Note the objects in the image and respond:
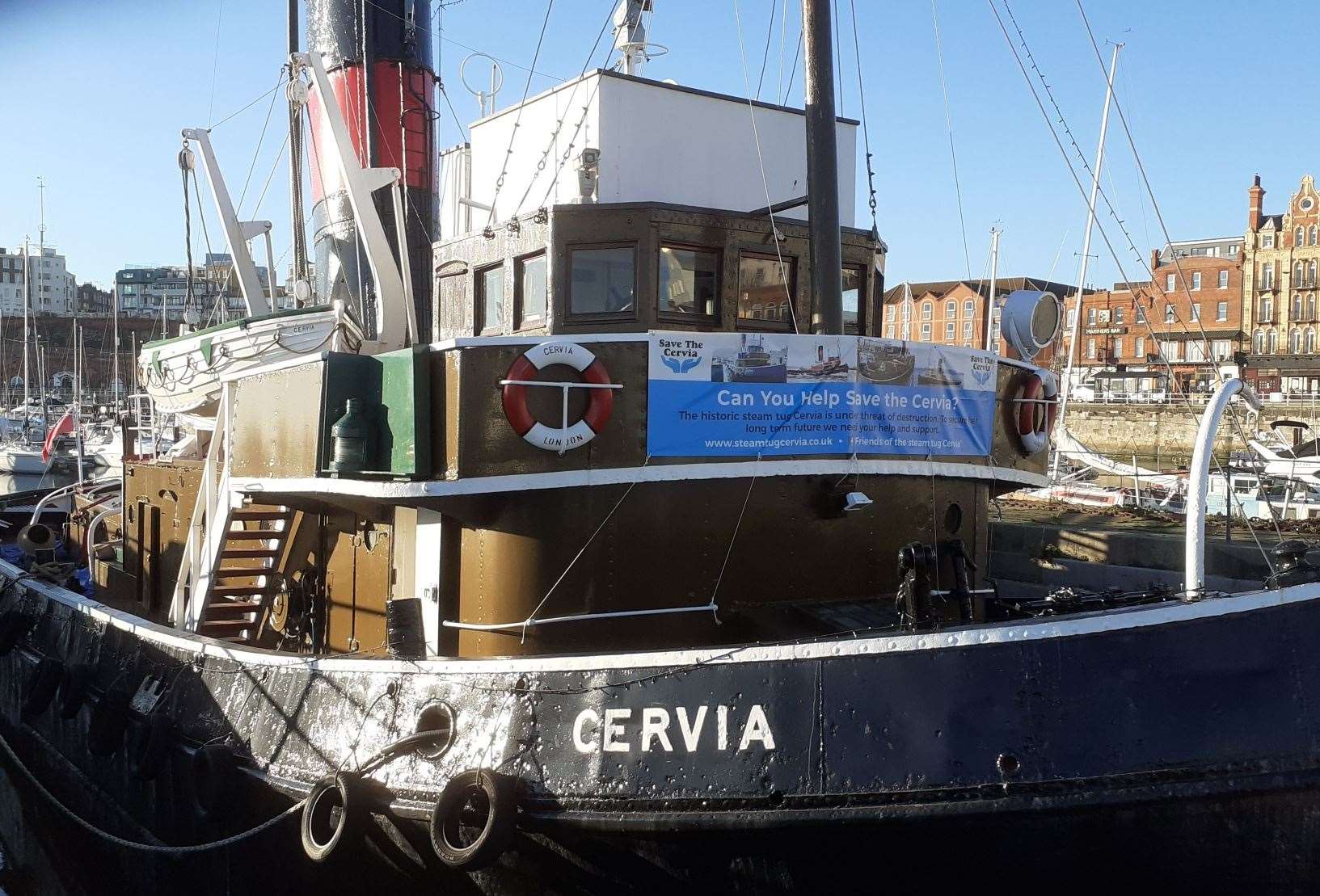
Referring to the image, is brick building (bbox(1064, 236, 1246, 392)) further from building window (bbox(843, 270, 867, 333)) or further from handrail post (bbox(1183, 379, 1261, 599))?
handrail post (bbox(1183, 379, 1261, 599))

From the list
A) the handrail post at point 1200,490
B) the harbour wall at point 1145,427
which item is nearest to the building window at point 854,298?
the handrail post at point 1200,490

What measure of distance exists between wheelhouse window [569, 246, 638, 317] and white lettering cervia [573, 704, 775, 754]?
2.87 meters

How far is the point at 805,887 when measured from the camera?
478 centimetres

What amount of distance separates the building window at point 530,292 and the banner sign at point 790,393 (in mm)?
1431

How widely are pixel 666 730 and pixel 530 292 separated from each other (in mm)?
3470

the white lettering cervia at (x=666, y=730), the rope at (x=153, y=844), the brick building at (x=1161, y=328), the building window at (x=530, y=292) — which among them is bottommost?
the rope at (x=153, y=844)

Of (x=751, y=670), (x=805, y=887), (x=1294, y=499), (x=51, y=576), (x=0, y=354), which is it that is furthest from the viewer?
(x=0, y=354)

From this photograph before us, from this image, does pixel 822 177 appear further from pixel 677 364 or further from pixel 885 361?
pixel 677 364

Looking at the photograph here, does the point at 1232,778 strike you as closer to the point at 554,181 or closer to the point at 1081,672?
the point at 1081,672

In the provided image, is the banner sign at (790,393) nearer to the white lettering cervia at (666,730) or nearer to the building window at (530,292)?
the building window at (530,292)

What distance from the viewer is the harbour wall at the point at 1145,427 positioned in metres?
53.3

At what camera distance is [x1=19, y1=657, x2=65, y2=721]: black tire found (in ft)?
30.3

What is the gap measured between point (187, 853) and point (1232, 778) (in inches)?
244

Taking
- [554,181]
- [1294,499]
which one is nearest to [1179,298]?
→ [1294,499]
